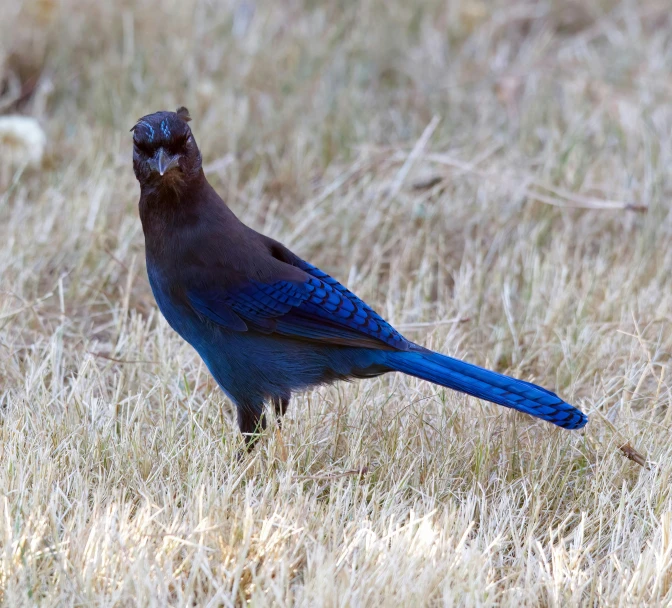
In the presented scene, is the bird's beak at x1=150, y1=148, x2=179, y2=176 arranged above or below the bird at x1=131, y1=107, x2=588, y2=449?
above

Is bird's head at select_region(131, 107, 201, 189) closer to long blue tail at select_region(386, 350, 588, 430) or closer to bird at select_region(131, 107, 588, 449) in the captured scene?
bird at select_region(131, 107, 588, 449)

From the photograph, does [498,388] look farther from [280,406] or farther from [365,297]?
[365,297]

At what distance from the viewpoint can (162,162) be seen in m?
3.23

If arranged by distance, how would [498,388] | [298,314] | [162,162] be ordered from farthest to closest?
1. [298,314]
2. [162,162]
3. [498,388]

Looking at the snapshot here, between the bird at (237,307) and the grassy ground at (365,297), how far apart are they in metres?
0.17

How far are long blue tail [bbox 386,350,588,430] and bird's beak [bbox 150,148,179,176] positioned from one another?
940mm

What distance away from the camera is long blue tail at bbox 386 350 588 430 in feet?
9.96

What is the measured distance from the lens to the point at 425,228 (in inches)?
194

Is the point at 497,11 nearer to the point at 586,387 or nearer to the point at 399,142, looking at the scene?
the point at 399,142

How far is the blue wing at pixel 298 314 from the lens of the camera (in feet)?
10.8

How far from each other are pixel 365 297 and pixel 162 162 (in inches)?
56.8

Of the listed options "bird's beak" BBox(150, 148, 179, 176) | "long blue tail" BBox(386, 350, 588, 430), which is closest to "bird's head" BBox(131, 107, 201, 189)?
"bird's beak" BBox(150, 148, 179, 176)

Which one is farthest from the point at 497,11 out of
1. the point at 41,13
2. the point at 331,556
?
the point at 331,556

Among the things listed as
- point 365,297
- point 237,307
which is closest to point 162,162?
point 237,307
